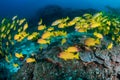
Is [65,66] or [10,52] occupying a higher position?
[10,52]

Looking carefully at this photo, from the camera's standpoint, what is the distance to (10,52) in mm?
8664

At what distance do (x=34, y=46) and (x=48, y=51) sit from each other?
5.17 feet

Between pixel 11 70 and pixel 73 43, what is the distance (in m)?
2.36

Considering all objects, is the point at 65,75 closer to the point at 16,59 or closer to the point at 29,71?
the point at 29,71

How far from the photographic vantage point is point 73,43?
6.71m

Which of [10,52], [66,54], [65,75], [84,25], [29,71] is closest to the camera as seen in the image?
[66,54]

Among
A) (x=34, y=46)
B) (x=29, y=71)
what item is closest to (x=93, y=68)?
(x=29, y=71)

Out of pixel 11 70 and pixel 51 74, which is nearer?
pixel 51 74

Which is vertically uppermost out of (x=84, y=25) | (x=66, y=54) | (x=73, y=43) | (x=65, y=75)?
(x=84, y=25)

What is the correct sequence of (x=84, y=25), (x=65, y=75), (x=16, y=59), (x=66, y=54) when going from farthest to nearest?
1. (x=16, y=59)
2. (x=84, y=25)
3. (x=65, y=75)
4. (x=66, y=54)

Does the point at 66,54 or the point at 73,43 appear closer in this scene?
the point at 66,54

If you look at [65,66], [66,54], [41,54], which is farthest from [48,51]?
[66,54]

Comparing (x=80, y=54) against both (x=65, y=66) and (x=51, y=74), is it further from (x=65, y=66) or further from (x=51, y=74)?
(x=51, y=74)

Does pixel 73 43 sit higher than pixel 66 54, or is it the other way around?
pixel 73 43
